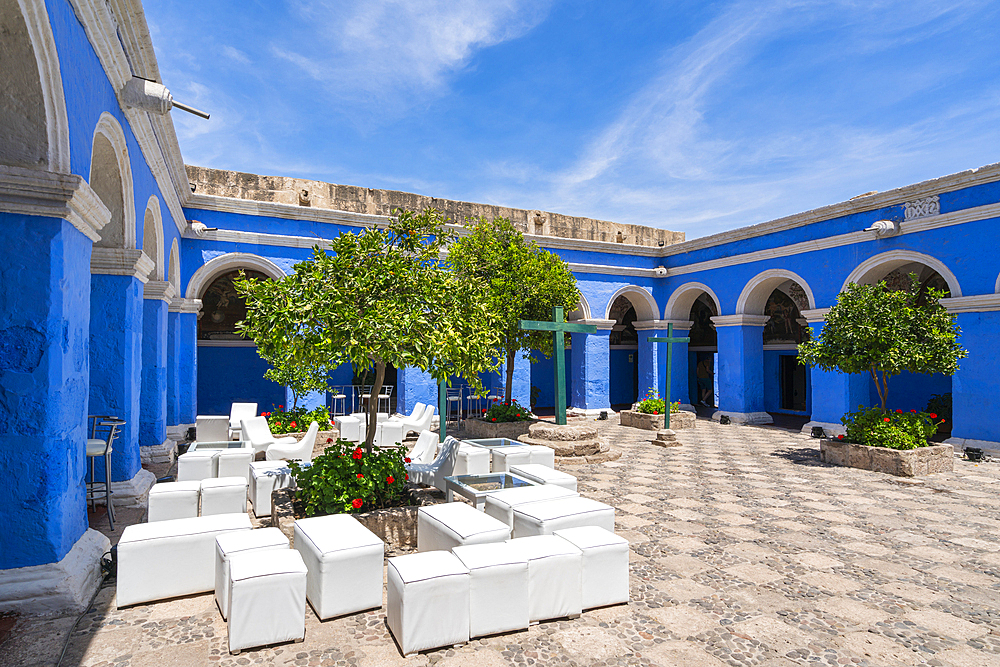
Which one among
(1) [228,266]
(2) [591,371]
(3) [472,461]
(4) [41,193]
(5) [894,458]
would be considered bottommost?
(5) [894,458]

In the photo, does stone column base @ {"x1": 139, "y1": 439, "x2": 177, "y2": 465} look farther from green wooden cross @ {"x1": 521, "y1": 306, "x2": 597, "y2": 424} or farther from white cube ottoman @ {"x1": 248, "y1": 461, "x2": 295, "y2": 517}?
green wooden cross @ {"x1": 521, "y1": 306, "x2": 597, "y2": 424}

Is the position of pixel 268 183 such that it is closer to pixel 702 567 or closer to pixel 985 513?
pixel 702 567

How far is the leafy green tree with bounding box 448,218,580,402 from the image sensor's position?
1049 centimetres

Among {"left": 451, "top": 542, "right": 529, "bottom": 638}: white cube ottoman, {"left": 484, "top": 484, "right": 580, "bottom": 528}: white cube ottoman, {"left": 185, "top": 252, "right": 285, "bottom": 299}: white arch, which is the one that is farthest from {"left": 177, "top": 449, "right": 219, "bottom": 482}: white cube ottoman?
{"left": 185, "top": 252, "right": 285, "bottom": 299}: white arch

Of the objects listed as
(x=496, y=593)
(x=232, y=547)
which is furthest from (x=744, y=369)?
(x=232, y=547)

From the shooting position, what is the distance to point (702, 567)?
4.45 metres

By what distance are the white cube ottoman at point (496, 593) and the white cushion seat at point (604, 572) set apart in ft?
1.65

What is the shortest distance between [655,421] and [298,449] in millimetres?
8528

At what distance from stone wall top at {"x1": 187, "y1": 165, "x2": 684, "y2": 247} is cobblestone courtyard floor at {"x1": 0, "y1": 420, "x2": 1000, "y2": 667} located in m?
9.38

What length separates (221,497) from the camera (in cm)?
514

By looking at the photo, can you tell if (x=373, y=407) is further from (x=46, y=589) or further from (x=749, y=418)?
(x=749, y=418)

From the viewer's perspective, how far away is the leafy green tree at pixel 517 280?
34.4 ft

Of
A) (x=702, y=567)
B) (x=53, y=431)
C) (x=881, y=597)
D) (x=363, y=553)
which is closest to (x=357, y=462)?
(x=363, y=553)

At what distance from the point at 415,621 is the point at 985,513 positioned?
21.5 ft
